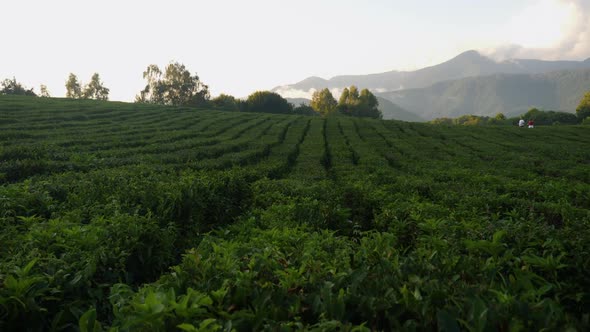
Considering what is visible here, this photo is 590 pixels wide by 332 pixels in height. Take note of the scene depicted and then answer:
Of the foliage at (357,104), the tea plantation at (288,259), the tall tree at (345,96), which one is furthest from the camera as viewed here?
the tall tree at (345,96)

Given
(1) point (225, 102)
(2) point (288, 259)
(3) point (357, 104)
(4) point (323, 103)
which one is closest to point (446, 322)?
(2) point (288, 259)

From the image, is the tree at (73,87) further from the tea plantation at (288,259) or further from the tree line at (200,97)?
the tea plantation at (288,259)

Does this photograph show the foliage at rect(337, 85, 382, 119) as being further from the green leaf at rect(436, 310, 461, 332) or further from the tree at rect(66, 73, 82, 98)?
the green leaf at rect(436, 310, 461, 332)

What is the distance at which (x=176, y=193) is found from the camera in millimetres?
6973

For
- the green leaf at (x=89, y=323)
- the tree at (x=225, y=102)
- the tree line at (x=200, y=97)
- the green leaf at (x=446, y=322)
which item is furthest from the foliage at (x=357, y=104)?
the green leaf at (x=89, y=323)

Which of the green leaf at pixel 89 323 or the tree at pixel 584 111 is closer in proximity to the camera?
the green leaf at pixel 89 323

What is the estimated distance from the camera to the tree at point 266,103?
3012 inches

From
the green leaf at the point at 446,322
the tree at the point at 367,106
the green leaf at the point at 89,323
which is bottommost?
the green leaf at the point at 89,323

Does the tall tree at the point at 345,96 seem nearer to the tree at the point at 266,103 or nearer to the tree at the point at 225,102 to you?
the tree at the point at 266,103

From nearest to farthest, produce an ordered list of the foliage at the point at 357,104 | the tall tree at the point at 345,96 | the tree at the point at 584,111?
the tree at the point at 584,111 < the foliage at the point at 357,104 < the tall tree at the point at 345,96

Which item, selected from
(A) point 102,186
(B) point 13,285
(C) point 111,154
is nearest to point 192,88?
(C) point 111,154

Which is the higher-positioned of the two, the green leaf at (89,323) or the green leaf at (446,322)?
the green leaf at (446,322)

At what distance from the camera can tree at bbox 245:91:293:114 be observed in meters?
76.5

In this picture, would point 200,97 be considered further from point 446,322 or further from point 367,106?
point 446,322
